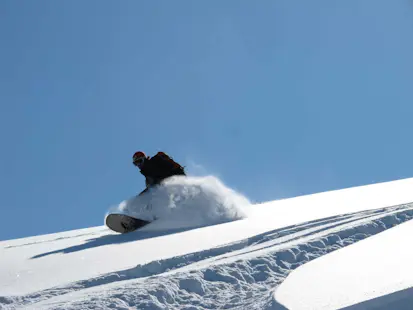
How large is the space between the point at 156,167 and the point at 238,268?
6.23 m

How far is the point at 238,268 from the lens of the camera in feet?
18.6

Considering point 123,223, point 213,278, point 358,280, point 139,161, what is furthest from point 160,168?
point 358,280

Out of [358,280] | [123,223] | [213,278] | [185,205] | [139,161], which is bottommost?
[358,280]

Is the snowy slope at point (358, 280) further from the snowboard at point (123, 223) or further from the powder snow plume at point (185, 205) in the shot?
the snowboard at point (123, 223)

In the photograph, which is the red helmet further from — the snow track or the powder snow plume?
the snow track

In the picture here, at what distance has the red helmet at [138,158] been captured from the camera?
1183 centimetres

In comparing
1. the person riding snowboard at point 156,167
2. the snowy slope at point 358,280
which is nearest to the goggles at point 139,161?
the person riding snowboard at point 156,167

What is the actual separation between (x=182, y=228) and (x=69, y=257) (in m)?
2.71

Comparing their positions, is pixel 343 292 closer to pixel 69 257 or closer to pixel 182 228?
pixel 69 257

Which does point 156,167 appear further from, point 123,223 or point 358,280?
point 358,280

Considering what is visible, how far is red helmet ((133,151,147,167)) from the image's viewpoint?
11.8 m

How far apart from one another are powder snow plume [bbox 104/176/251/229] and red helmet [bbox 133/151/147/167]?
736 mm

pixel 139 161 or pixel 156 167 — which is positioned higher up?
pixel 139 161

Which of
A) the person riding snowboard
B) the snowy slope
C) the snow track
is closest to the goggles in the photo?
the person riding snowboard
